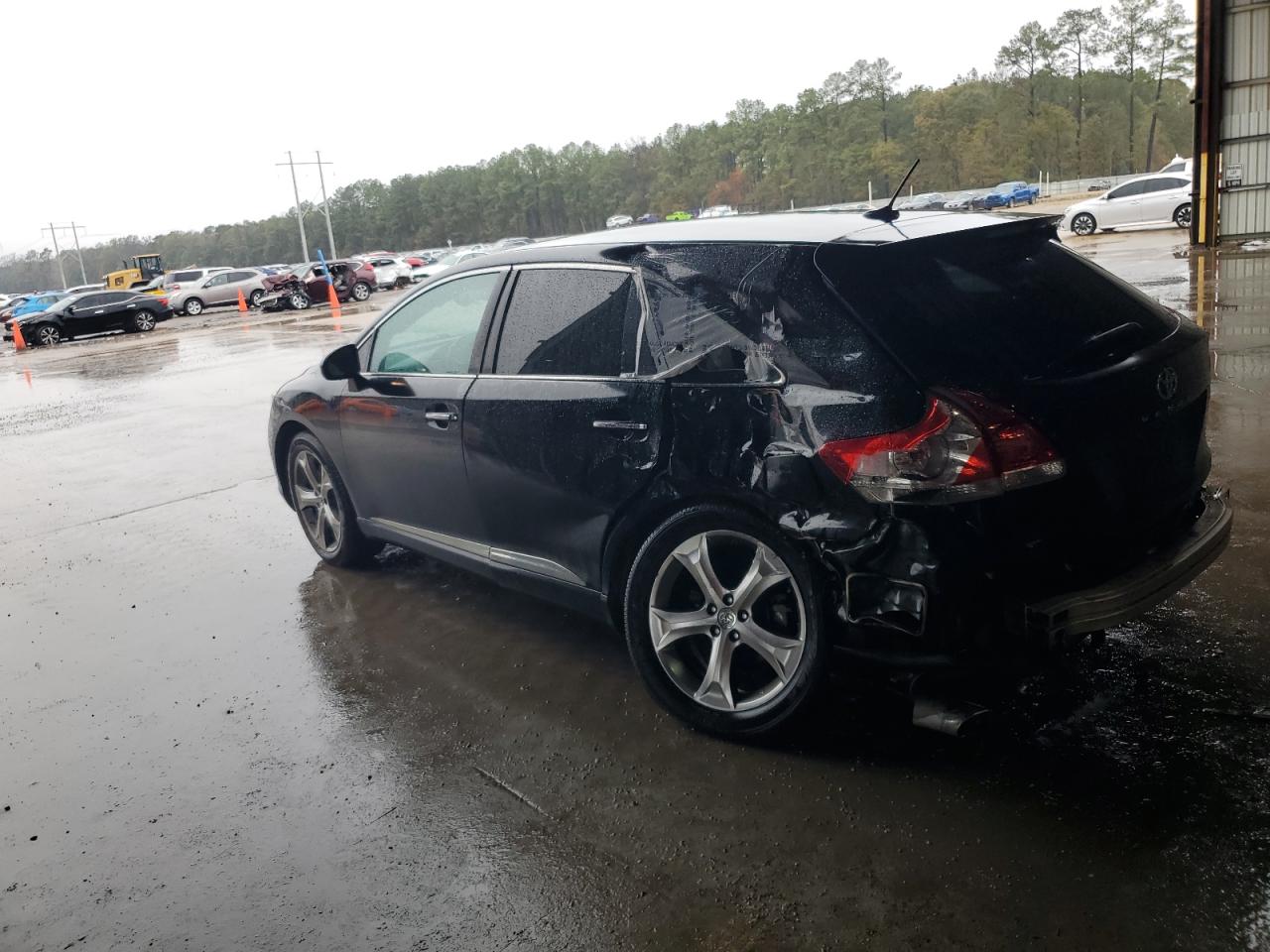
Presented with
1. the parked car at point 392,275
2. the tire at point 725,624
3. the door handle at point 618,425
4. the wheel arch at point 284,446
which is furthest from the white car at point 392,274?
the tire at point 725,624

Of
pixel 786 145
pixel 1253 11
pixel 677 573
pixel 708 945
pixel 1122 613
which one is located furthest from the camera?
pixel 786 145

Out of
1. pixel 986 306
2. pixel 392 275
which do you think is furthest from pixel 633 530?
pixel 392 275

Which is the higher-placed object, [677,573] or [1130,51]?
[1130,51]

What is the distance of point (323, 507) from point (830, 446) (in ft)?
11.3

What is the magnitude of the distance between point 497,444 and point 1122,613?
229 centimetres

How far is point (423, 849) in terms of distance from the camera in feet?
9.84

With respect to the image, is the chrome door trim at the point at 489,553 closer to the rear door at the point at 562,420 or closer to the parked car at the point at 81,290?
the rear door at the point at 562,420

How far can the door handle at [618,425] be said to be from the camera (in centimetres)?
344

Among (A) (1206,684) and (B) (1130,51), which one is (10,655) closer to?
(A) (1206,684)

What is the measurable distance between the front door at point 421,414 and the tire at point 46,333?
31168 mm

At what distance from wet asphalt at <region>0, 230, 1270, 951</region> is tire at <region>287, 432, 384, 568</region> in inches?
8.6

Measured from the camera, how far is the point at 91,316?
105 ft

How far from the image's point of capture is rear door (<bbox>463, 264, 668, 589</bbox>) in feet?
11.6

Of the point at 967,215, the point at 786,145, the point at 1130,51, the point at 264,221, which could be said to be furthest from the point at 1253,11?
the point at 264,221
